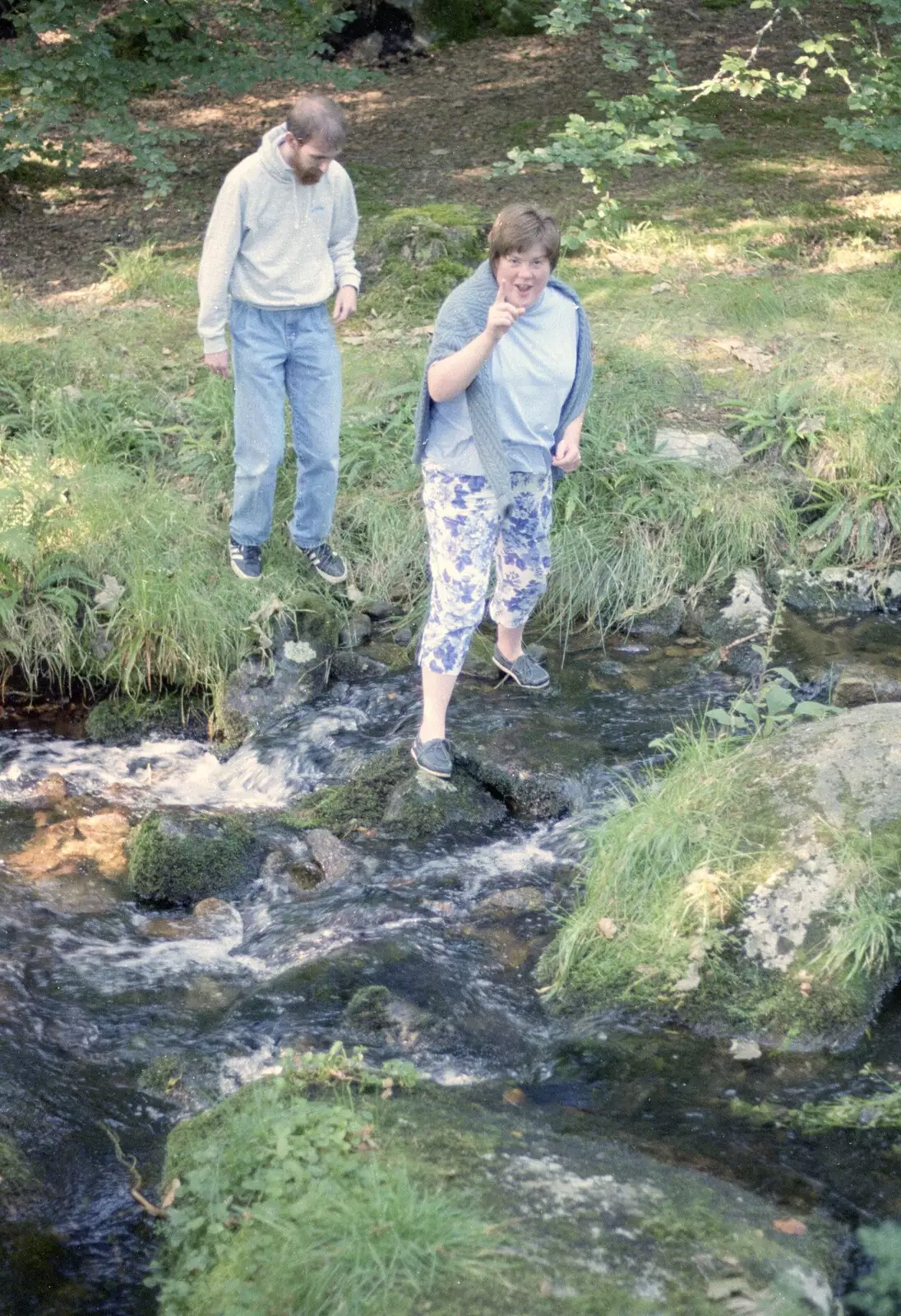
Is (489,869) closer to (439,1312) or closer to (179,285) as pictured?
(439,1312)

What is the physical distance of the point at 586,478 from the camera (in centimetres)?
670

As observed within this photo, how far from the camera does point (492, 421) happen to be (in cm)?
423

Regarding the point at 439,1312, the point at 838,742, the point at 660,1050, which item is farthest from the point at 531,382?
the point at 439,1312

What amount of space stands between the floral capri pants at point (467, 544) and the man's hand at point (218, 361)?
1.24 metres

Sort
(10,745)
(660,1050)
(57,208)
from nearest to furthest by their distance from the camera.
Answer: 1. (660,1050)
2. (10,745)
3. (57,208)

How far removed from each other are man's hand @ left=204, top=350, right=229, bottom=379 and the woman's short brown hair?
1.71m

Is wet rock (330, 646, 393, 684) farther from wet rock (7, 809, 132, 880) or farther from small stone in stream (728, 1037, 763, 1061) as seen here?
small stone in stream (728, 1037, 763, 1061)

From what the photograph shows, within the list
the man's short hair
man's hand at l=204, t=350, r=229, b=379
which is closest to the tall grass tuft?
man's hand at l=204, t=350, r=229, b=379

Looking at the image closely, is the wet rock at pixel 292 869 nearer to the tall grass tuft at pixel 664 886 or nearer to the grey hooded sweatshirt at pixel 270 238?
the tall grass tuft at pixel 664 886

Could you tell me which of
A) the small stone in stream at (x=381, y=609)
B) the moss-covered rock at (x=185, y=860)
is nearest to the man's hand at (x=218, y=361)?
the small stone in stream at (x=381, y=609)

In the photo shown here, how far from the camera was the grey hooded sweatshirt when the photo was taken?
5035 mm

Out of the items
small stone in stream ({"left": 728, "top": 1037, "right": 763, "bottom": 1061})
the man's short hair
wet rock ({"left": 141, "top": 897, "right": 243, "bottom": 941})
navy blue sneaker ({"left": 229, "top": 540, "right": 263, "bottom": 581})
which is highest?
the man's short hair

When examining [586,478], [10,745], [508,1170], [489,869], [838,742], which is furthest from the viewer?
[586,478]

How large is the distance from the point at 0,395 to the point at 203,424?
1.17 meters
